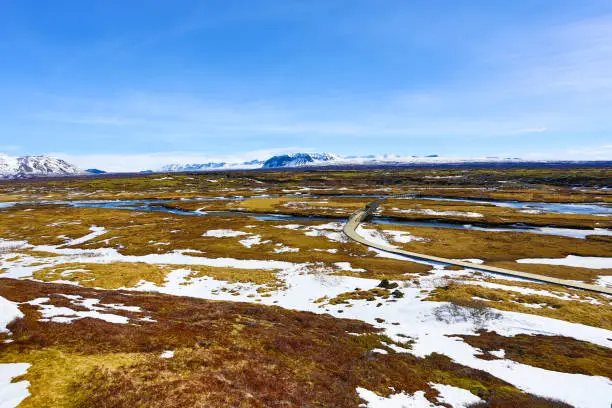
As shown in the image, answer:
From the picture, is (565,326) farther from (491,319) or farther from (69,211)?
(69,211)

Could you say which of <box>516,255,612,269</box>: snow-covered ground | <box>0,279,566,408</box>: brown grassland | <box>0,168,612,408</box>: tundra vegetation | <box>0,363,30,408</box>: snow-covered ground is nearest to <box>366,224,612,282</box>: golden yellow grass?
<box>0,168,612,408</box>: tundra vegetation

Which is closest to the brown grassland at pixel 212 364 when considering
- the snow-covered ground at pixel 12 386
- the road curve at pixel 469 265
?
the snow-covered ground at pixel 12 386

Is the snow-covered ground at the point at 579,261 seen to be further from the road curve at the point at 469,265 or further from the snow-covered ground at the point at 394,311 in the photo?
the road curve at the point at 469,265

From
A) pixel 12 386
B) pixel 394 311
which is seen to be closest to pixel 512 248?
pixel 394 311

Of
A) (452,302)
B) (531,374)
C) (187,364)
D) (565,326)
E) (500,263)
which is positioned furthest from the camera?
(500,263)

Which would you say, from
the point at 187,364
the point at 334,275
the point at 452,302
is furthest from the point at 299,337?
the point at 334,275

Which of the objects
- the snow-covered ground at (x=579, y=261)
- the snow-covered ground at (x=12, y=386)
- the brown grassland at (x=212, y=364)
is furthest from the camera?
the snow-covered ground at (x=579, y=261)

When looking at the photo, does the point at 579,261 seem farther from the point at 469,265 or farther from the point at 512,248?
the point at 469,265

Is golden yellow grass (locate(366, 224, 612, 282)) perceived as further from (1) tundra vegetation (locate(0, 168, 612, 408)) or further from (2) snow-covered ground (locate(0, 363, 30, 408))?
(2) snow-covered ground (locate(0, 363, 30, 408))
